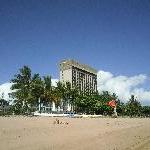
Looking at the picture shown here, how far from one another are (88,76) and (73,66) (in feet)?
57.7

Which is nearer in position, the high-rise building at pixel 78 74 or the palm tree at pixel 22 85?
the palm tree at pixel 22 85

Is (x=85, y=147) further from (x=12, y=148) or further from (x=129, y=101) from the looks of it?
(x=129, y=101)

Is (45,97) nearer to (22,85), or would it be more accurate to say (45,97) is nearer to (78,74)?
(22,85)

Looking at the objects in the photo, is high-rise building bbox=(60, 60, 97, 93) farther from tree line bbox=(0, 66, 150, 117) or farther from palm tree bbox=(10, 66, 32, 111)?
palm tree bbox=(10, 66, 32, 111)

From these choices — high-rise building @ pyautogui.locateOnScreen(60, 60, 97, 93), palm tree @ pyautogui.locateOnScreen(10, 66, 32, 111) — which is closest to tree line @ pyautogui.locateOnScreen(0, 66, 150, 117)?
palm tree @ pyautogui.locateOnScreen(10, 66, 32, 111)

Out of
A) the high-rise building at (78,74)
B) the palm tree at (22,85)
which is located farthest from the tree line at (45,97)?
the high-rise building at (78,74)

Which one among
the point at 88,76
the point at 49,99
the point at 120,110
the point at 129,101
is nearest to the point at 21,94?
the point at 49,99

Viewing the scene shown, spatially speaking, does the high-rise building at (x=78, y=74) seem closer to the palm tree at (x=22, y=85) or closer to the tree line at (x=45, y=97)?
the tree line at (x=45, y=97)

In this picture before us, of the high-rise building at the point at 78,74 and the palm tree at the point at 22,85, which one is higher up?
the high-rise building at the point at 78,74

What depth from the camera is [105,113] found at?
99938 mm

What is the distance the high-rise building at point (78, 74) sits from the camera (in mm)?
158500

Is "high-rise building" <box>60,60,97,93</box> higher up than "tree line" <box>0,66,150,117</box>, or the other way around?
"high-rise building" <box>60,60,97,93</box>

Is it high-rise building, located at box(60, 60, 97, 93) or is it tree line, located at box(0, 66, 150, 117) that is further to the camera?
high-rise building, located at box(60, 60, 97, 93)

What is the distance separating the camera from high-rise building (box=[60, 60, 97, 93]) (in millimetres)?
158500
